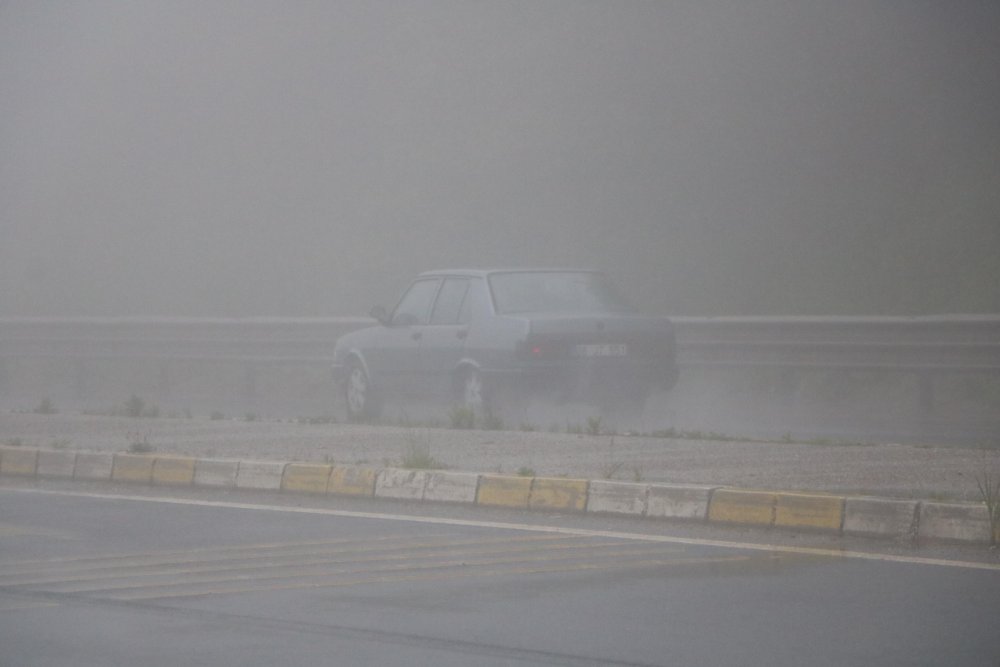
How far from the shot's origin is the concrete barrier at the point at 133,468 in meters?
11.9

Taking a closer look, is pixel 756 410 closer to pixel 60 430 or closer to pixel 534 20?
pixel 60 430

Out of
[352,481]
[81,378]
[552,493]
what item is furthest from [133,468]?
[81,378]

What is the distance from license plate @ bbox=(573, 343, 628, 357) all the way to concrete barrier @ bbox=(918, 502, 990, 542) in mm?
6642

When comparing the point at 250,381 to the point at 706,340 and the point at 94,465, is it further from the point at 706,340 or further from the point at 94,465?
the point at 94,465

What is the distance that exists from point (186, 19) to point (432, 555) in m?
47.3

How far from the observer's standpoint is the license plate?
49.0 feet

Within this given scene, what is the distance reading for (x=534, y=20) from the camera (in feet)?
151

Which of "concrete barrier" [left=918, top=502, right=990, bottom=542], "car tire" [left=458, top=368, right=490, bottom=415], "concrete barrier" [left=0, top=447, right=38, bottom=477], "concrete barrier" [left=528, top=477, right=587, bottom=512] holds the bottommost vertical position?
"concrete barrier" [left=0, top=447, right=38, bottom=477]

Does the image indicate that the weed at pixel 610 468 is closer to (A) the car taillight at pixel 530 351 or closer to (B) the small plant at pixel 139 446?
(B) the small plant at pixel 139 446

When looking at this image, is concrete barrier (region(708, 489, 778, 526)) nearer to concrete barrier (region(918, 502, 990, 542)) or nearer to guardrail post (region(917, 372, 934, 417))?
concrete barrier (region(918, 502, 990, 542))

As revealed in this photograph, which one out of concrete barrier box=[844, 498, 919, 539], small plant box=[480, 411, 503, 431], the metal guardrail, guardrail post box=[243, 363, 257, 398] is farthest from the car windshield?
guardrail post box=[243, 363, 257, 398]

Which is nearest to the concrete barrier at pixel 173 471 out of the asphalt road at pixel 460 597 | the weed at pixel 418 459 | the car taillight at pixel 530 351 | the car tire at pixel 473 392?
the weed at pixel 418 459

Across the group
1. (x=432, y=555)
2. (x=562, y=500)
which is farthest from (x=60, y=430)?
(x=432, y=555)

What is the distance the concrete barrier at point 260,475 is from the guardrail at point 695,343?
703cm
